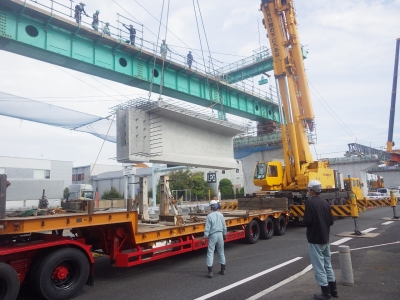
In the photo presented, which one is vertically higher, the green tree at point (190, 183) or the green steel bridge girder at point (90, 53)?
the green steel bridge girder at point (90, 53)

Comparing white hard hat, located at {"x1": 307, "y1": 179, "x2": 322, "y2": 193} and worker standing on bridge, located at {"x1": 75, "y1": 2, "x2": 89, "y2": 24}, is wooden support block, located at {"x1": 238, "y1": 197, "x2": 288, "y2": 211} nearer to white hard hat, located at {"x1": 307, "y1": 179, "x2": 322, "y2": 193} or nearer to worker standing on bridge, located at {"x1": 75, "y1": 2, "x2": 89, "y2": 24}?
white hard hat, located at {"x1": 307, "y1": 179, "x2": 322, "y2": 193}

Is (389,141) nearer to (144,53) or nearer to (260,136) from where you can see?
(260,136)

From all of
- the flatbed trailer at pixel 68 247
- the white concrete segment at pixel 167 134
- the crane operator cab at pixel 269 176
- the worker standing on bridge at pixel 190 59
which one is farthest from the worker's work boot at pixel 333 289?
the worker standing on bridge at pixel 190 59

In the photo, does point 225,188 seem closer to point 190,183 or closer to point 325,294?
point 190,183

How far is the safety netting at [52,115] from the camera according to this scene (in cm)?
1414

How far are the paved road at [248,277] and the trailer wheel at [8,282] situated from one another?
1041mm

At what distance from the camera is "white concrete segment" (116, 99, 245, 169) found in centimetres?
1089

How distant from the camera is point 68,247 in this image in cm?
592

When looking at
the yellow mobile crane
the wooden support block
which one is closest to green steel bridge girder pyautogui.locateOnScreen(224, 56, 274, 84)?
the yellow mobile crane

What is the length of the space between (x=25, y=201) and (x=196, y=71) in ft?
71.1

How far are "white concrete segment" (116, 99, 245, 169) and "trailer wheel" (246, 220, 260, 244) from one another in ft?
11.2

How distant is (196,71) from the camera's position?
17.2 m

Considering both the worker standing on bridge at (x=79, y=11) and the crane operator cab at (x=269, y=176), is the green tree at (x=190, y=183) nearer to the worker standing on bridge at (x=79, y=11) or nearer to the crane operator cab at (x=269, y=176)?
the crane operator cab at (x=269, y=176)

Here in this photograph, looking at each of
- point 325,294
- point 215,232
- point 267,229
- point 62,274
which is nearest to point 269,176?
point 267,229
